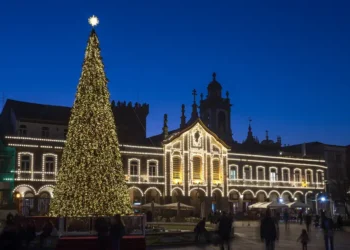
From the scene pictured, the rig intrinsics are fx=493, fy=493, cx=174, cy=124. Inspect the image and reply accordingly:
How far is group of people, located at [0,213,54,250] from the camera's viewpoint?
11961mm

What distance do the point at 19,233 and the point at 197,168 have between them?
44.2m

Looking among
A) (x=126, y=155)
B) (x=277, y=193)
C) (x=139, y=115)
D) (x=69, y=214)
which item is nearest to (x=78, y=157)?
(x=69, y=214)

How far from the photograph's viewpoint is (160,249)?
82.5 ft

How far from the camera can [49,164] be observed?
50.1m

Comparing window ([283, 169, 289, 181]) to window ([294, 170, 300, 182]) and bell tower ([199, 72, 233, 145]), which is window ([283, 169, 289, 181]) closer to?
window ([294, 170, 300, 182])

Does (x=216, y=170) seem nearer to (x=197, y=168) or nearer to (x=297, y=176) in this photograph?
(x=197, y=168)

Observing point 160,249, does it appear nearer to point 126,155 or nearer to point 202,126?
point 126,155

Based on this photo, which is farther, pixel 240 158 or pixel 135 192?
pixel 240 158

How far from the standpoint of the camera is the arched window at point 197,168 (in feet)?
195

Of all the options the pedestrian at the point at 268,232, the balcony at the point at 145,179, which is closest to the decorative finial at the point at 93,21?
the pedestrian at the point at 268,232

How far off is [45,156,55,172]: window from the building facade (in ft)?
0.29

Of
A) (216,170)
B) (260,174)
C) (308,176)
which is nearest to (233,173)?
(216,170)

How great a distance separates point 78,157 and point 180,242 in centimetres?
753

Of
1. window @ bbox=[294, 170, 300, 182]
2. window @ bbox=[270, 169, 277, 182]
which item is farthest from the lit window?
window @ bbox=[294, 170, 300, 182]
